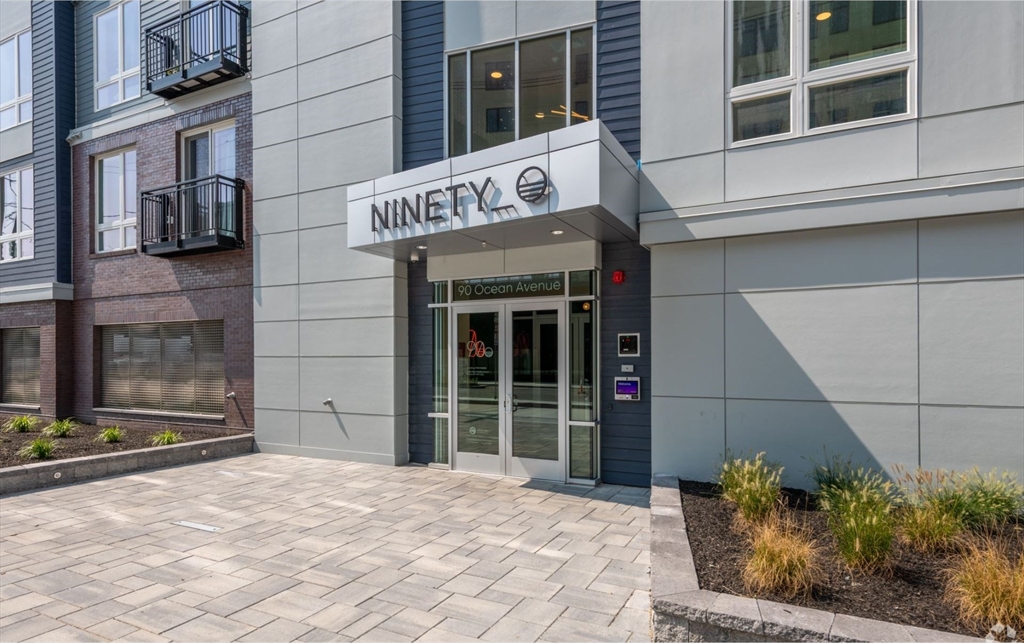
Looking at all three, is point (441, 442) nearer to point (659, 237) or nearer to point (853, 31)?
A: point (659, 237)

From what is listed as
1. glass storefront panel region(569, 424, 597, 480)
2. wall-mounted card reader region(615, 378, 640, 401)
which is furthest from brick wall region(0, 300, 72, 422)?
wall-mounted card reader region(615, 378, 640, 401)

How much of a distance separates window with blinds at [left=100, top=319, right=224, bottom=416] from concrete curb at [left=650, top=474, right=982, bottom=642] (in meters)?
10.4

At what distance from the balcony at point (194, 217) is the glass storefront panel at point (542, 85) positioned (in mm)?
6171

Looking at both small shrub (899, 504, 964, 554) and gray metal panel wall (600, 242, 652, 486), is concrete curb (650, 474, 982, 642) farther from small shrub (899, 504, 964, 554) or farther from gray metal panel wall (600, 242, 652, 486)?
gray metal panel wall (600, 242, 652, 486)

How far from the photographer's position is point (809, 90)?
670 centimetres

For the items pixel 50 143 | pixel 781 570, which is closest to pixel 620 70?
pixel 781 570

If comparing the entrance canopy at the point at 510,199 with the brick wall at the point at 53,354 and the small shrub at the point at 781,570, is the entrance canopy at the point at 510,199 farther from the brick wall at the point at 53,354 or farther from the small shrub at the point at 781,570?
the brick wall at the point at 53,354

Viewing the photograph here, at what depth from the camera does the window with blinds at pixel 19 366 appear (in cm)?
Result: 1486

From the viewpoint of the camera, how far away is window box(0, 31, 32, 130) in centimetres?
1503

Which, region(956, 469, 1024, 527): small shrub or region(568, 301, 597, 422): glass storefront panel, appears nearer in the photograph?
region(956, 469, 1024, 527): small shrub

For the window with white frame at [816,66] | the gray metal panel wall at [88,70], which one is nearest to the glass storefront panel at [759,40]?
the window with white frame at [816,66]

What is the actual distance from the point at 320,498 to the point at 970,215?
26.8 feet

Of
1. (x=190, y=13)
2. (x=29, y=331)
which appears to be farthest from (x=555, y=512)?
(x=29, y=331)

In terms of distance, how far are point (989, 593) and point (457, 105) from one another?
28.3ft
